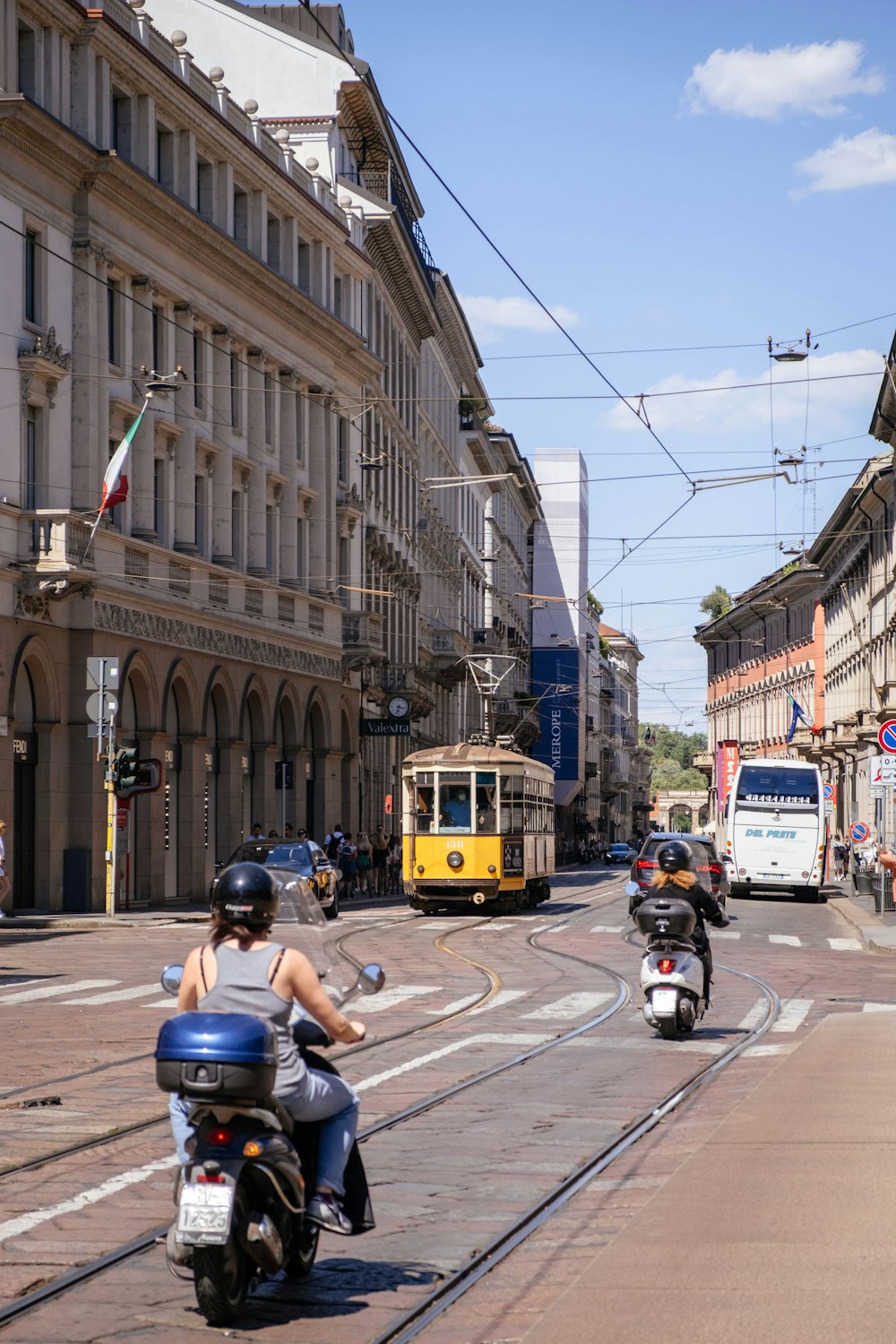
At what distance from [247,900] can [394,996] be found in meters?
13.4

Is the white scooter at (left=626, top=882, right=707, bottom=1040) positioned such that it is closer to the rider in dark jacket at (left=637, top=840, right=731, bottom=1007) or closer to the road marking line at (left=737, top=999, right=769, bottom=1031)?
the rider in dark jacket at (left=637, top=840, right=731, bottom=1007)

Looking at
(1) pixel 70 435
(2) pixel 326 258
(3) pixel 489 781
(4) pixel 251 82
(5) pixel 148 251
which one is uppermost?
(4) pixel 251 82

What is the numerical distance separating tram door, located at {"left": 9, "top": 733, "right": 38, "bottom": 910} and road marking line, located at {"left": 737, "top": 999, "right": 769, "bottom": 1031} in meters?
18.4

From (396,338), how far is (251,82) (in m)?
13.0

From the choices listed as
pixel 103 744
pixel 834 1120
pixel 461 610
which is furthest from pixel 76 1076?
pixel 461 610

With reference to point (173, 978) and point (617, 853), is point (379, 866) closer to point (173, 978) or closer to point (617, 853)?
point (173, 978)

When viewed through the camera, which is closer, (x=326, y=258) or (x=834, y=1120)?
(x=834, y=1120)

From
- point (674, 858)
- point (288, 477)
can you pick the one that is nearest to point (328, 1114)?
point (674, 858)

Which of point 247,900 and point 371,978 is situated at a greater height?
point 247,900

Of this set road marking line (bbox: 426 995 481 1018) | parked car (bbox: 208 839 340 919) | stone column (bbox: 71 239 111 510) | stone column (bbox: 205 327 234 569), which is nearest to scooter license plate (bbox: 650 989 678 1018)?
road marking line (bbox: 426 995 481 1018)

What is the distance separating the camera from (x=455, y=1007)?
1861 cm

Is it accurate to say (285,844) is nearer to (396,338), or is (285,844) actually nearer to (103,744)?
(103,744)

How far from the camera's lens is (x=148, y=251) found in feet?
132

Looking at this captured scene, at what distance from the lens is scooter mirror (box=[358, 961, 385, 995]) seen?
6.94 meters
